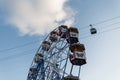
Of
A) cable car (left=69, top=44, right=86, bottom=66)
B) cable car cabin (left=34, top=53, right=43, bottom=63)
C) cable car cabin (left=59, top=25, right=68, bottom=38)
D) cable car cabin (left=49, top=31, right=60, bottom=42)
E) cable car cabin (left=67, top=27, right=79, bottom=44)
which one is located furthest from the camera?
cable car cabin (left=34, top=53, right=43, bottom=63)

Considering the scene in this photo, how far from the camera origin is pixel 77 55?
3653 cm

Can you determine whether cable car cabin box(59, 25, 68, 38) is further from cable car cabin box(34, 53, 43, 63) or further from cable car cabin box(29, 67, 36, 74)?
cable car cabin box(29, 67, 36, 74)

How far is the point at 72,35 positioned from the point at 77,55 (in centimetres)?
493

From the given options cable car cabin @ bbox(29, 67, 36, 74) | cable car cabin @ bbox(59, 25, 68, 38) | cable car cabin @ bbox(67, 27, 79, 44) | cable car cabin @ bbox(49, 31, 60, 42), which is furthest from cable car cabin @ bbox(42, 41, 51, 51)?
cable car cabin @ bbox(67, 27, 79, 44)

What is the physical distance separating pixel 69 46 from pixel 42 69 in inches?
318

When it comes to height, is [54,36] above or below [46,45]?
above

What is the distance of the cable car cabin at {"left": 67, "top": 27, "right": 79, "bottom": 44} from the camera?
4031 cm

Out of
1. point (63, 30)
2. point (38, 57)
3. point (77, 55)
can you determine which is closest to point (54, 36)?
point (63, 30)

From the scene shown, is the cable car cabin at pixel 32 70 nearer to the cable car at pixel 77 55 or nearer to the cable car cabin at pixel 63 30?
the cable car cabin at pixel 63 30

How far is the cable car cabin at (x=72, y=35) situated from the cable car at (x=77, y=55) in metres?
1.98

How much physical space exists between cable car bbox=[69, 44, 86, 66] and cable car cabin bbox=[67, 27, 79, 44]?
1.98 m

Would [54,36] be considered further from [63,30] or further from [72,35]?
[72,35]

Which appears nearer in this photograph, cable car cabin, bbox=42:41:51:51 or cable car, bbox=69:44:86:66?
cable car, bbox=69:44:86:66

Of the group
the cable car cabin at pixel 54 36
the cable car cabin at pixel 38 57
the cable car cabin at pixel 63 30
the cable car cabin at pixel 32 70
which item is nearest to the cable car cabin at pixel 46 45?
the cable car cabin at pixel 54 36
